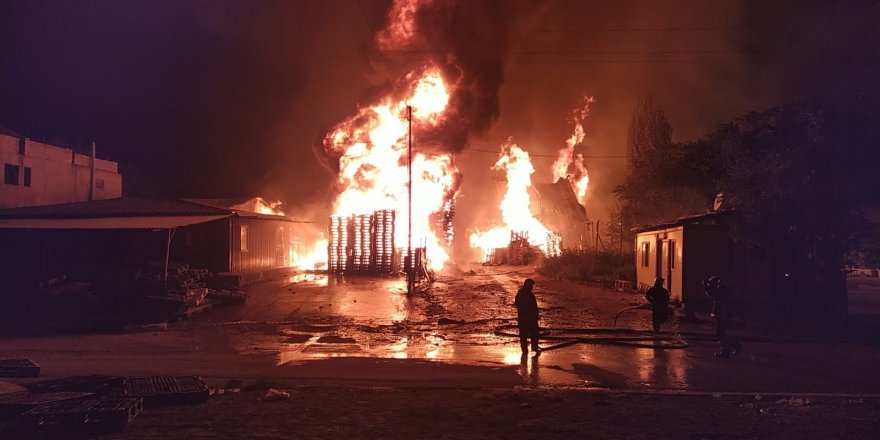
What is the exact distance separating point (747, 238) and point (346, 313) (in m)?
12.4

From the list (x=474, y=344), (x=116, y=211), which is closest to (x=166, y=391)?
(x=474, y=344)

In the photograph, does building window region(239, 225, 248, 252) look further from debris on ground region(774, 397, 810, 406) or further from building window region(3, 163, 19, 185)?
debris on ground region(774, 397, 810, 406)

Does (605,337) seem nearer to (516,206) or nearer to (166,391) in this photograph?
(166,391)

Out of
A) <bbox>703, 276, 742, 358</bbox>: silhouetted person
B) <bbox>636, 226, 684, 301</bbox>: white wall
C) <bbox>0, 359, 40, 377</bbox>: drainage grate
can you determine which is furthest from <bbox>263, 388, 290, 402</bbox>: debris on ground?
<bbox>636, 226, 684, 301</bbox>: white wall

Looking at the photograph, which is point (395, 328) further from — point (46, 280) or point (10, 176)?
point (10, 176)

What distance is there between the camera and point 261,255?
32375 millimetres

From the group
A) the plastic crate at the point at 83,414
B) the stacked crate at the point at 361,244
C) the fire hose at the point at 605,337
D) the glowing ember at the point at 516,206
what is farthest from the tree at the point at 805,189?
the glowing ember at the point at 516,206

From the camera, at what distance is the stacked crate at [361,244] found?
109 feet

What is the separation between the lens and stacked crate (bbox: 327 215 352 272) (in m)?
33.6

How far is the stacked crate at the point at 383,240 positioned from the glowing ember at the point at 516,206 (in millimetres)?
22518

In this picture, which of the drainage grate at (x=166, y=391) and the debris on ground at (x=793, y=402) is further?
the debris on ground at (x=793, y=402)

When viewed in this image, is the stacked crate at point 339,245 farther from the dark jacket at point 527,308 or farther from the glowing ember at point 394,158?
the dark jacket at point 527,308

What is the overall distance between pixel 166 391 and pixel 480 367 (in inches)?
213

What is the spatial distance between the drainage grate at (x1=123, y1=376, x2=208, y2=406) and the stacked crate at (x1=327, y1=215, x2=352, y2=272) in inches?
972
